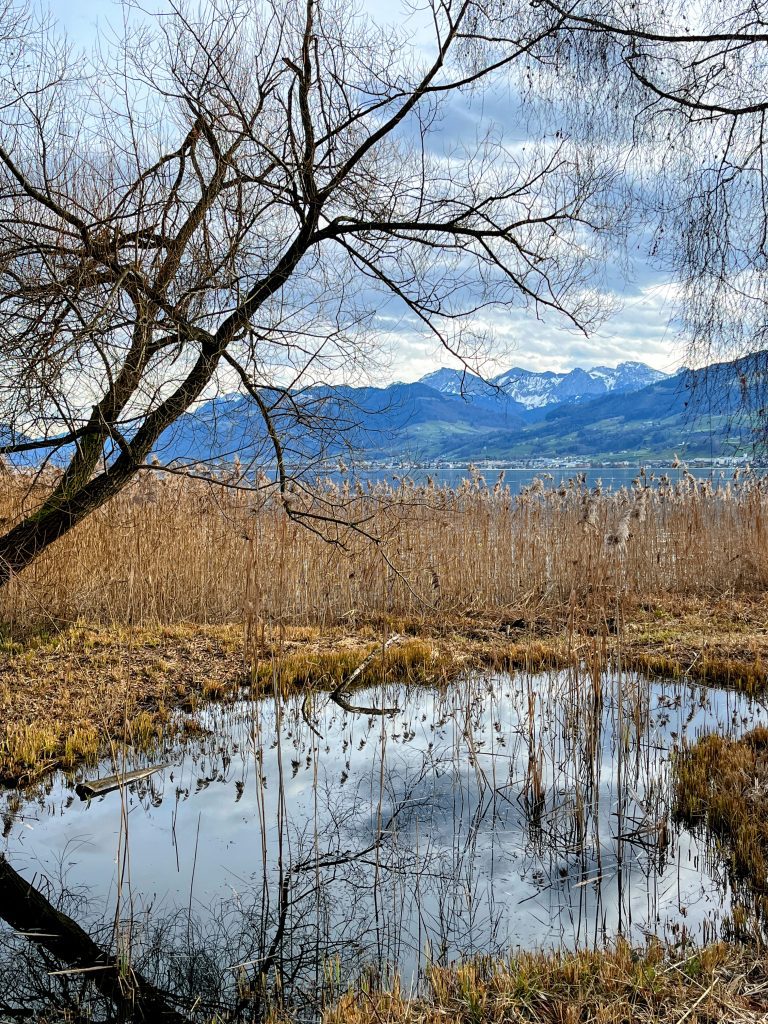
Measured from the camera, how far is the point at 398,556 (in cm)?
921

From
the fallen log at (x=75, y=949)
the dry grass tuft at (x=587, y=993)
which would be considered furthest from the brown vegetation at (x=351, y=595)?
the dry grass tuft at (x=587, y=993)

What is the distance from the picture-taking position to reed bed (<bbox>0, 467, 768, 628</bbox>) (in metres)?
8.02

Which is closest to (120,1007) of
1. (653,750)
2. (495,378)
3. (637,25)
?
(653,750)

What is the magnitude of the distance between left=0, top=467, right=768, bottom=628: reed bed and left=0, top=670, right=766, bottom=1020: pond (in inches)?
103

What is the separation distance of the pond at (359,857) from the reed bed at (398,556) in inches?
103

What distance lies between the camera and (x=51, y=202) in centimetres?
387

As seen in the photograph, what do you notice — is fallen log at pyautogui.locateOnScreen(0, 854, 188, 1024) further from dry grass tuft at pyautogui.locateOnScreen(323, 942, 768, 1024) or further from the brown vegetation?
the brown vegetation

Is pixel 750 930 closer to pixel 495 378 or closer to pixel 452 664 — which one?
pixel 495 378

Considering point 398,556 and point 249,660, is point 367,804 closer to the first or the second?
point 249,660

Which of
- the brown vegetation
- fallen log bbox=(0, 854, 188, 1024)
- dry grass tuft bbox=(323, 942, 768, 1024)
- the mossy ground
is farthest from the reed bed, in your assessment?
dry grass tuft bbox=(323, 942, 768, 1024)

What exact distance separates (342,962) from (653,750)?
277 cm

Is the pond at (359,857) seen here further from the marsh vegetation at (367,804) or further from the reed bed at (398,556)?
the reed bed at (398,556)

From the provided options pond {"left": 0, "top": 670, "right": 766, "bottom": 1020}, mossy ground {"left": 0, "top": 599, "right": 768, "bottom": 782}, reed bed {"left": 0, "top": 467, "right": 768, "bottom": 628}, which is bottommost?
pond {"left": 0, "top": 670, "right": 766, "bottom": 1020}

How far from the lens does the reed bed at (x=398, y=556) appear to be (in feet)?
26.3
